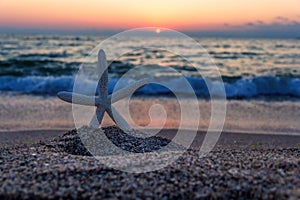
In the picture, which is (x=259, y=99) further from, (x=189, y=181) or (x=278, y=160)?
(x=189, y=181)

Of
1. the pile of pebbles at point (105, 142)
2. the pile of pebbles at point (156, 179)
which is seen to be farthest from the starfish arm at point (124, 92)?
the pile of pebbles at point (156, 179)

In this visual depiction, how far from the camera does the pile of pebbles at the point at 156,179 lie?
2883mm

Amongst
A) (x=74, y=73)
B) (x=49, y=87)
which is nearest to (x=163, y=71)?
(x=74, y=73)

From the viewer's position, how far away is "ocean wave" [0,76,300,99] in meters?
12.3

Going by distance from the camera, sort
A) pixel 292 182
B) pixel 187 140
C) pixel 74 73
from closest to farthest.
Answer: pixel 292 182, pixel 187 140, pixel 74 73

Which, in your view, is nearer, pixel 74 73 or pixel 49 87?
pixel 49 87

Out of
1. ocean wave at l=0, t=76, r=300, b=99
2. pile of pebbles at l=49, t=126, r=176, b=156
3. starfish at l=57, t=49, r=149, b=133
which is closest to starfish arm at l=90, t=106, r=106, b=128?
starfish at l=57, t=49, r=149, b=133

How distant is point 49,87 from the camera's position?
1334 centimetres

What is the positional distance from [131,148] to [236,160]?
1.45 meters

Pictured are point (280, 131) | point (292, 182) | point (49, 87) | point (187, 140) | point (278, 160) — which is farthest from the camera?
point (49, 87)

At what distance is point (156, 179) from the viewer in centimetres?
314

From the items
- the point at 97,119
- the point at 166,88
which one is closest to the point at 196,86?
the point at 166,88

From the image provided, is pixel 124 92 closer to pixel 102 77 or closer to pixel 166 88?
pixel 102 77

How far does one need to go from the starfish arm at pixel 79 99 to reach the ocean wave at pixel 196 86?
6533 millimetres
